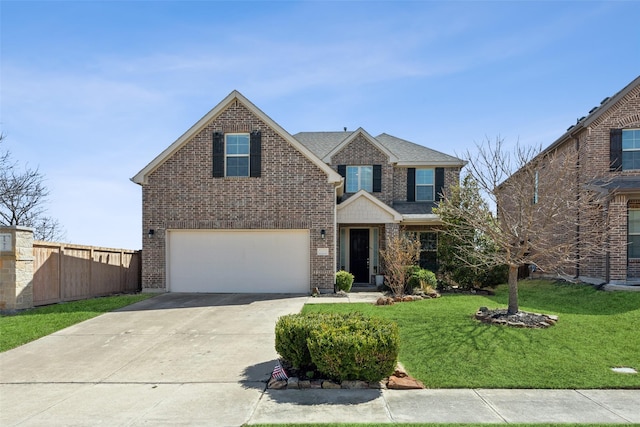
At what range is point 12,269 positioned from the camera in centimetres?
1205

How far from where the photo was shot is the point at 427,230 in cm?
1878

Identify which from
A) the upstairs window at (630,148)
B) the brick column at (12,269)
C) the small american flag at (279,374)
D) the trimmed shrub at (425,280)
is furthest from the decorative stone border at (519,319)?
the brick column at (12,269)

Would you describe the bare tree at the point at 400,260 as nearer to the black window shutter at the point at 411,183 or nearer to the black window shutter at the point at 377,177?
the black window shutter at the point at 377,177

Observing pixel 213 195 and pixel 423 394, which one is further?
pixel 213 195

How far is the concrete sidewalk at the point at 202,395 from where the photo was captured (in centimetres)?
552

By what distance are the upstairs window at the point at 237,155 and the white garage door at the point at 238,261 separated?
2.26 meters

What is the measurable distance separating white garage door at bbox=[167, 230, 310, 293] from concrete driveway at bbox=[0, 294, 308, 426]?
316 centimetres

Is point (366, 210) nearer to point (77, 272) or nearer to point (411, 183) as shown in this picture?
point (411, 183)

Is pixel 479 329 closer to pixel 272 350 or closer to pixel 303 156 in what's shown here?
pixel 272 350

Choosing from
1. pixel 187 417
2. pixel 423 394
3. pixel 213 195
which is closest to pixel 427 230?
pixel 213 195

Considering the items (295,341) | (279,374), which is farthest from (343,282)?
(279,374)

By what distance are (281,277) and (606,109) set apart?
13.5 metres

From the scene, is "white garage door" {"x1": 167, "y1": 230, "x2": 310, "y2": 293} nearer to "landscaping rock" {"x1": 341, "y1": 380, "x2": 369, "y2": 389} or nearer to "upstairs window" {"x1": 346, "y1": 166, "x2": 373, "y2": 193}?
"upstairs window" {"x1": 346, "y1": 166, "x2": 373, "y2": 193}

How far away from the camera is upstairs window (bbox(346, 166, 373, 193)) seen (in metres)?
20.0
